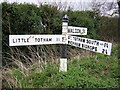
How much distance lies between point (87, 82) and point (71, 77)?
38 cm

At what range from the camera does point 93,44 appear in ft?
11.8

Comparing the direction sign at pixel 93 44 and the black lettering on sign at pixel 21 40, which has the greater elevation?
the black lettering on sign at pixel 21 40

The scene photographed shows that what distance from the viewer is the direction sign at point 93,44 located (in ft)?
11.1

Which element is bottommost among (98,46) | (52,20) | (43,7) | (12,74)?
(12,74)

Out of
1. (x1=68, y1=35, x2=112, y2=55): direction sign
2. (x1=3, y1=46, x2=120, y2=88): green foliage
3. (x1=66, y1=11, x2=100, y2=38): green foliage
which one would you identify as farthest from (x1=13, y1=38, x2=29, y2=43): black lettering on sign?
(x1=66, y1=11, x2=100, y2=38): green foliage

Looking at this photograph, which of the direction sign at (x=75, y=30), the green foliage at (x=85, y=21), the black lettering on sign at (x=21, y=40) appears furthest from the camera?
the green foliage at (x=85, y=21)

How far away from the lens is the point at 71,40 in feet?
12.5

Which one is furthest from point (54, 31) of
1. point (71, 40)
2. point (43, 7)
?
point (71, 40)

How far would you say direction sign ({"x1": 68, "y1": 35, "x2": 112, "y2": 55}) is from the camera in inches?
133

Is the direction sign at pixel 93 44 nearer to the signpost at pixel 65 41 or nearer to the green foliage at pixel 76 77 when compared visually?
the signpost at pixel 65 41

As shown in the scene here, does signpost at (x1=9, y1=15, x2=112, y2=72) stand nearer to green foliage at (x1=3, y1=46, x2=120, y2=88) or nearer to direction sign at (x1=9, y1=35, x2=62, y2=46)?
direction sign at (x1=9, y1=35, x2=62, y2=46)

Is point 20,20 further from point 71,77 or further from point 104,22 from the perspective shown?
point 104,22

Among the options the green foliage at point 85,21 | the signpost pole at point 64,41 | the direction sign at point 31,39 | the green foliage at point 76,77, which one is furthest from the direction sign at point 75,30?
the green foliage at point 85,21

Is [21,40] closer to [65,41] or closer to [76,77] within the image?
[65,41]
